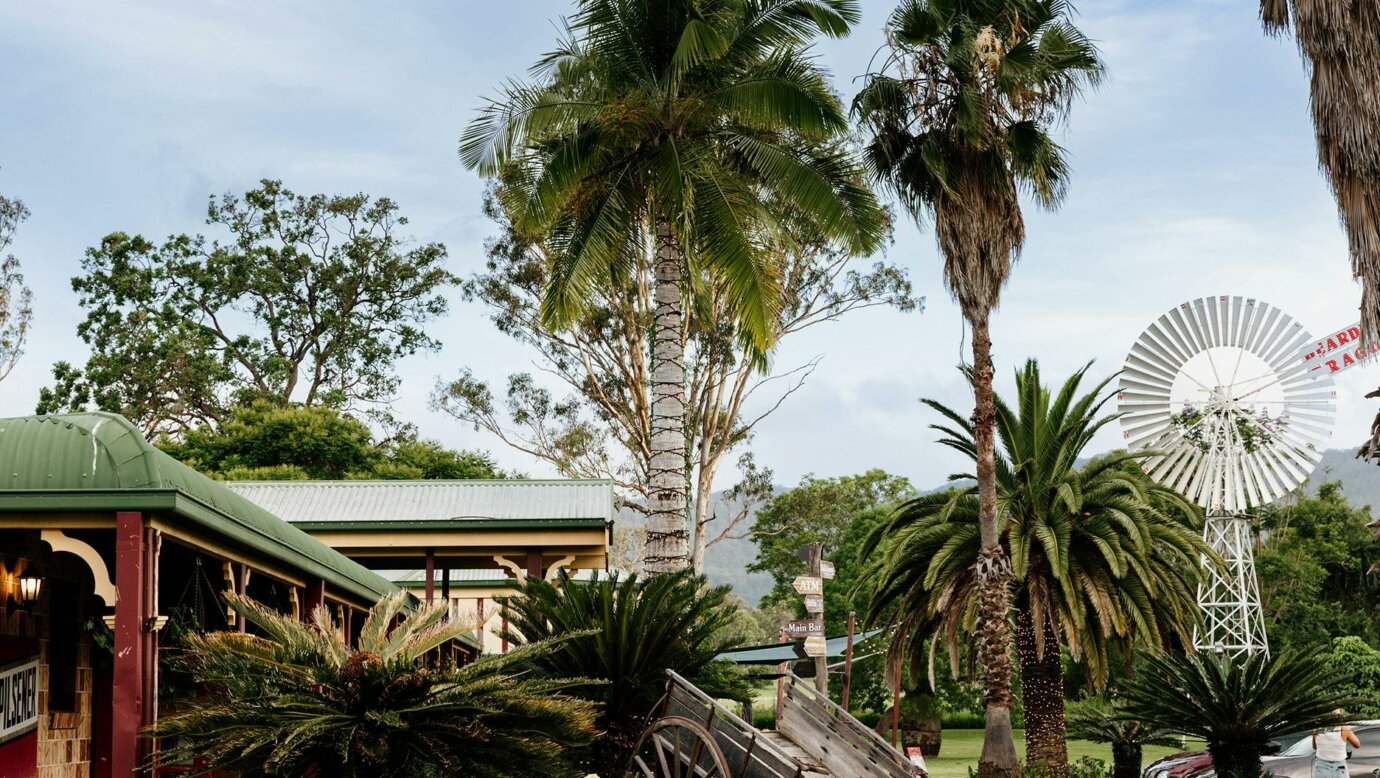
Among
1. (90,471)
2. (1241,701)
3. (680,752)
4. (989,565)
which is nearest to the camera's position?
(90,471)

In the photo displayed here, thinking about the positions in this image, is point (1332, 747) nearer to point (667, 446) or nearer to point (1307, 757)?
point (1307, 757)

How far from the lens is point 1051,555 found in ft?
73.1

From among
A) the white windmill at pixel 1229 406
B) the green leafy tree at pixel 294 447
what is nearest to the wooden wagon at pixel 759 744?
the white windmill at pixel 1229 406

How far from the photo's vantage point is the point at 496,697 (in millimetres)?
9266

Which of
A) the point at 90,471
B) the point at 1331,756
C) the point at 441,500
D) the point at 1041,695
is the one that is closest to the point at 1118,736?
the point at 1041,695

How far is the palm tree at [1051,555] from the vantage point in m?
22.7

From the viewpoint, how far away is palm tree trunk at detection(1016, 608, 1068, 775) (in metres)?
22.5

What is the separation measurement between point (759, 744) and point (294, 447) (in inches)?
1382

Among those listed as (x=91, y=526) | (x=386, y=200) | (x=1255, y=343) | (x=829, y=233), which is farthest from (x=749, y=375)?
(x=91, y=526)

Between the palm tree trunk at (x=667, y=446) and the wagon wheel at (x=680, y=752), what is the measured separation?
5.85m

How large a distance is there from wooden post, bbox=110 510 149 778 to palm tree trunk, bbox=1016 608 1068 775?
53.0ft

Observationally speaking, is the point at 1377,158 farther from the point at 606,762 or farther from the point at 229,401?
the point at 229,401

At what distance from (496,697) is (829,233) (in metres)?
11.9

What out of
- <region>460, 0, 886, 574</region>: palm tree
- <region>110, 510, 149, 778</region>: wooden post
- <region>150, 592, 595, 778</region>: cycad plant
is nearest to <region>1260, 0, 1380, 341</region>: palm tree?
<region>150, 592, 595, 778</region>: cycad plant
